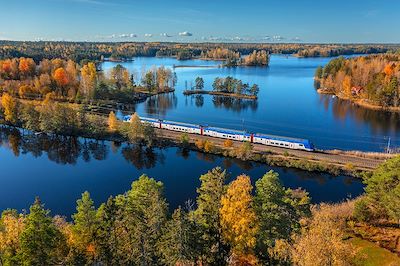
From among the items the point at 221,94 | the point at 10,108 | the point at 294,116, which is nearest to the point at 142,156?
the point at 10,108

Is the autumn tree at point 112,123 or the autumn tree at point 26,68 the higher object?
the autumn tree at point 26,68

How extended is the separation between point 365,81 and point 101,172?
234ft

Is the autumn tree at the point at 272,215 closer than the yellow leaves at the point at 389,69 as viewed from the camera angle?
Yes

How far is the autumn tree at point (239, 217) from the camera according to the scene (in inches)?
637

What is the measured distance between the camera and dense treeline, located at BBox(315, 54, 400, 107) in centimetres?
7475

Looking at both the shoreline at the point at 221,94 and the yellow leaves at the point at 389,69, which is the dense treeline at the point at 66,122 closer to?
the shoreline at the point at 221,94

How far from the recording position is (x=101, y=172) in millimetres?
40844

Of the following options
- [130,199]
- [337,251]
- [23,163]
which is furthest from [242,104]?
[337,251]

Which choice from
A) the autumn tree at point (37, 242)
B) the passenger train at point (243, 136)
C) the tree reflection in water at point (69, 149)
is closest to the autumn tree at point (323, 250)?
the autumn tree at point (37, 242)

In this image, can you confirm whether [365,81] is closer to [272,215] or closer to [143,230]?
[272,215]

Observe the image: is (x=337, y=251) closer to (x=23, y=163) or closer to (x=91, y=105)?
(x=23, y=163)

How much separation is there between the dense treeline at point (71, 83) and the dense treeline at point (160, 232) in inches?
2278

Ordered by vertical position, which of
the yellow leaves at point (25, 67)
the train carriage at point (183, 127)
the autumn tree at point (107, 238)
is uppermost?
the yellow leaves at point (25, 67)

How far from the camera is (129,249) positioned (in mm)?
16266
